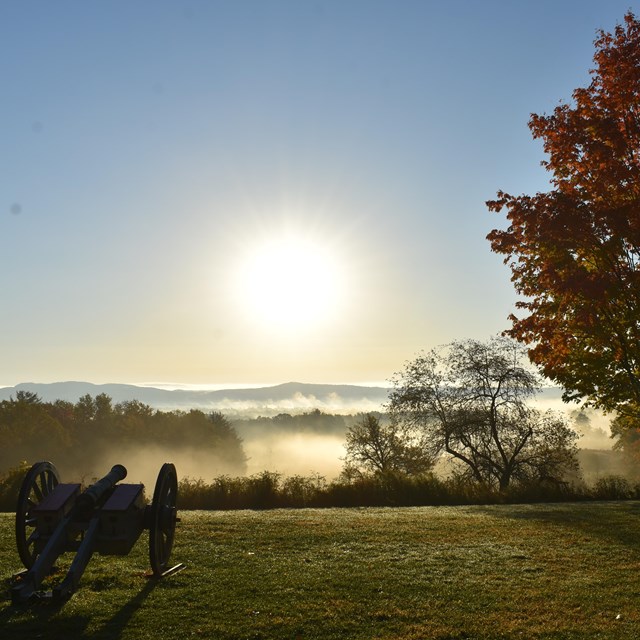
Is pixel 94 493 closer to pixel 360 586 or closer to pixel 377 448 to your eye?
pixel 360 586

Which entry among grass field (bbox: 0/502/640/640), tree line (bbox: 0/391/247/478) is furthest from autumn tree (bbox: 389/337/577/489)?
tree line (bbox: 0/391/247/478)

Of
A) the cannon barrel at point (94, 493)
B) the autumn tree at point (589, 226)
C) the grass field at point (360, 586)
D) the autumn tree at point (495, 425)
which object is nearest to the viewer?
the grass field at point (360, 586)

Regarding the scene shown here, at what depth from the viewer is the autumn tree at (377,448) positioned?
1496 inches

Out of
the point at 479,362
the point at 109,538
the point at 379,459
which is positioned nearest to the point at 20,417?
the point at 379,459

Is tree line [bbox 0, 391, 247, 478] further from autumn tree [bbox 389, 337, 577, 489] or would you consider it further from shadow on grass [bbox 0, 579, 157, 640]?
shadow on grass [bbox 0, 579, 157, 640]

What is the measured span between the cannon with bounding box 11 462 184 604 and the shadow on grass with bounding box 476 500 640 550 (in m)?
9.14

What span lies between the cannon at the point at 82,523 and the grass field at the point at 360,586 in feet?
1.60

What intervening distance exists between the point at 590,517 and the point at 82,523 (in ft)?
41.0

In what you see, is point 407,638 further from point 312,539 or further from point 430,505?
point 430,505

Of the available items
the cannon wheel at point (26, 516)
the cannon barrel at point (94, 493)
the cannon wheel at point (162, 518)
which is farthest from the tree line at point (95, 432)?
the cannon barrel at point (94, 493)

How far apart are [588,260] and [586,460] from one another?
9194 cm

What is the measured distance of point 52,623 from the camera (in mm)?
6031

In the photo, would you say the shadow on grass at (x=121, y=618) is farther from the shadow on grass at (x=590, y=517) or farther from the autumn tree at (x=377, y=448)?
the autumn tree at (x=377, y=448)

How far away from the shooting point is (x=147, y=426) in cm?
9919
